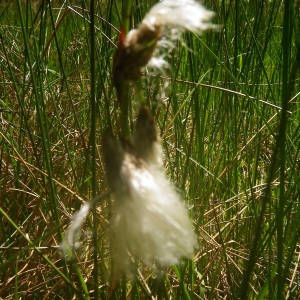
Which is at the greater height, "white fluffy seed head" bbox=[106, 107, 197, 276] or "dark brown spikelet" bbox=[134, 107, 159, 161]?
"dark brown spikelet" bbox=[134, 107, 159, 161]

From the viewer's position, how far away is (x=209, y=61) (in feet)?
4.76

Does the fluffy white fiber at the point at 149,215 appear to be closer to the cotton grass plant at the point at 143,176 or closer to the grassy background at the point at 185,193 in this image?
the cotton grass plant at the point at 143,176

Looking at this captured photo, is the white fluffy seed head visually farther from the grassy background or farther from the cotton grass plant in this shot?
the grassy background

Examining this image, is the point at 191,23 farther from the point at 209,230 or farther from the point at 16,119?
the point at 16,119

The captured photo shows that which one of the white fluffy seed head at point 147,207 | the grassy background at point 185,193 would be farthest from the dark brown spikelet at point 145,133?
the grassy background at point 185,193

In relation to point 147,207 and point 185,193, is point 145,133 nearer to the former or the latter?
point 147,207

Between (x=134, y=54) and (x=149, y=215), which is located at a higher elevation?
(x=134, y=54)

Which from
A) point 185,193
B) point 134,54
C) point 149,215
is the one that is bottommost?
point 185,193

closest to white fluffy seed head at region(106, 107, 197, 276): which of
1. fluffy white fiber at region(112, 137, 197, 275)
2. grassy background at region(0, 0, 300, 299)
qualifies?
fluffy white fiber at region(112, 137, 197, 275)

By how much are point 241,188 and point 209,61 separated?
43 cm

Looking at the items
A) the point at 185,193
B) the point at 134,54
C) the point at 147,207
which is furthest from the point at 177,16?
the point at 185,193

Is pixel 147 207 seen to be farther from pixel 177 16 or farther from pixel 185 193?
pixel 185 193

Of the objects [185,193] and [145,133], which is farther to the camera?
[185,193]

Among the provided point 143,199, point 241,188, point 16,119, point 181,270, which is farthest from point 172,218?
point 16,119
